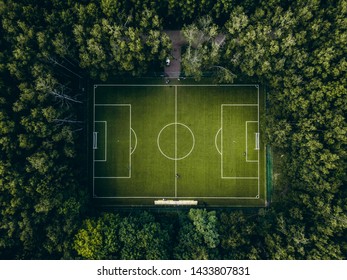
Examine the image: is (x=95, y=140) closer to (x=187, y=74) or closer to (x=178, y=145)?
(x=178, y=145)

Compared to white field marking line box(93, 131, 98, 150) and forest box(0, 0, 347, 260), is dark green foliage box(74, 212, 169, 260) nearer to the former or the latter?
forest box(0, 0, 347, 260)

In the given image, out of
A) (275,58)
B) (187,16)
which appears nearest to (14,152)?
(187,16)

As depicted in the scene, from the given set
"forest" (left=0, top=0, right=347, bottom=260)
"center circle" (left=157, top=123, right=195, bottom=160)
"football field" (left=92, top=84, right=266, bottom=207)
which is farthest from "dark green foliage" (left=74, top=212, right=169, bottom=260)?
"center circle" (left=157, top=123, right=195, bottom=160)

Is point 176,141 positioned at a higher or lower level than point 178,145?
higher

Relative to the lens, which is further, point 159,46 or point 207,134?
point 207,134

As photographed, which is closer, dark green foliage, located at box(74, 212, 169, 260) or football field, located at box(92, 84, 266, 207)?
dark green foliage, located at box(74, 212, 169, 260)

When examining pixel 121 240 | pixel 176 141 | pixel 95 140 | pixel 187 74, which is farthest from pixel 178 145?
pixel 121 240
